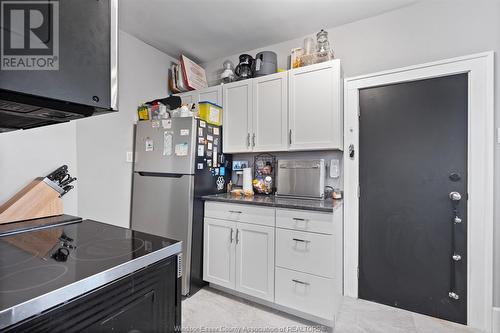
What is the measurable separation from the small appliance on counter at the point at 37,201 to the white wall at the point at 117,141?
0.62 metres

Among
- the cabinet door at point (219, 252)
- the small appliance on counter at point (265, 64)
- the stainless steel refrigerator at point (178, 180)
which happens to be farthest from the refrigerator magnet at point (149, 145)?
the small appliance on counter at point (265, 64)

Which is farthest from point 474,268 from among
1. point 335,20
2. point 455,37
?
point 335,20

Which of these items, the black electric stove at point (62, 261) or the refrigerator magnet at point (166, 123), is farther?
the refrigerator magnet at point (166, 123)

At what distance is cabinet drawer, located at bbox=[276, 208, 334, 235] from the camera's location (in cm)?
169

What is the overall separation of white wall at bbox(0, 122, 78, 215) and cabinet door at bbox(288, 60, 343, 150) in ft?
5.91

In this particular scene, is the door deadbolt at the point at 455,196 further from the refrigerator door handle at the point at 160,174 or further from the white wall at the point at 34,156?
the white wall at the point at 34,156

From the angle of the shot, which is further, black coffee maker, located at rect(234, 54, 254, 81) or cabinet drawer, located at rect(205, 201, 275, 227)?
black coffee maker, located at rect(234, 54, 254, 81)

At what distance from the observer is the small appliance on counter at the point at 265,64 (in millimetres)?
2391

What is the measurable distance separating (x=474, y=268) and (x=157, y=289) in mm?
2177

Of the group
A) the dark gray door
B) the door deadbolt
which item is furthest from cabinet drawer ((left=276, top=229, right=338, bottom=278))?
the door deadbolt

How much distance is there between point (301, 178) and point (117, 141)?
1869 millimetres

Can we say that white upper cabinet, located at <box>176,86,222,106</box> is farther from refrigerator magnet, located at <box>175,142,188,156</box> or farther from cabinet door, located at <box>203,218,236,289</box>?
cabinet door, located at <box>203,218,236,289</box>

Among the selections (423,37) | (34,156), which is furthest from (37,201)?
(423,37)

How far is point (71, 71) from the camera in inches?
23.6
